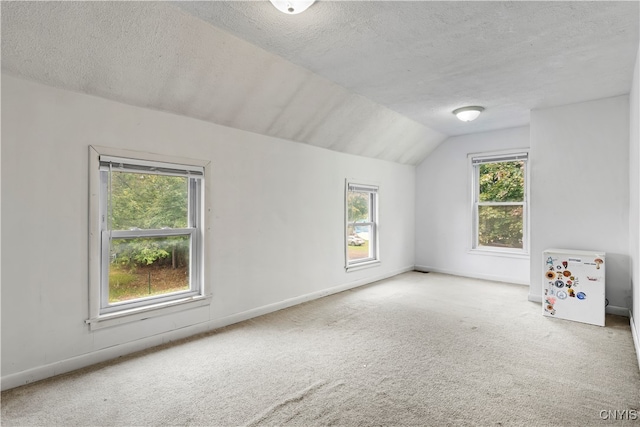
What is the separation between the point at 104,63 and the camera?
2359mm

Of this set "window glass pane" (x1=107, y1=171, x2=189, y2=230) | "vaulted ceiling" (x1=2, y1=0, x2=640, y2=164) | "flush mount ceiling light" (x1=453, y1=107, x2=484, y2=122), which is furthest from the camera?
"flush mount ceiling light" (x1=453, y1=107, x2=484, y2=122)

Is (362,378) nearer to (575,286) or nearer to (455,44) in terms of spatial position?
(455,44)

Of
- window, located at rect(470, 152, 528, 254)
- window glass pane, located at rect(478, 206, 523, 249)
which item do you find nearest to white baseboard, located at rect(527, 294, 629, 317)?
window, located at rect(470, 152, 528, 254)

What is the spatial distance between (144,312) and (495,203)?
17.1 ft

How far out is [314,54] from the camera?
2.82 m

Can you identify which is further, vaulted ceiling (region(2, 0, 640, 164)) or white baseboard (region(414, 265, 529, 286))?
white baseboard (region(414, 265, 529, 286))

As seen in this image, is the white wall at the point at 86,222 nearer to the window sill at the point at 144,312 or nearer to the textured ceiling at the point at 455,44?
the window sill at the point at 144,312

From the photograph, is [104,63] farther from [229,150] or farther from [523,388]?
[523,388]

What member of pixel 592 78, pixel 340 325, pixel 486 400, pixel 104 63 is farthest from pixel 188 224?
pixel 592 78

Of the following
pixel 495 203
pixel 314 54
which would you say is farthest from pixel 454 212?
pixel 314 54

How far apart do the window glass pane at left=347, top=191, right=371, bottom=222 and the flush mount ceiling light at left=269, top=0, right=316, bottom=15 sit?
3.07 meters

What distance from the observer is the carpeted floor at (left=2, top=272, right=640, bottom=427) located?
1945mm

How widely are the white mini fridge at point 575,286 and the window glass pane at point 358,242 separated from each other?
8.03 feet

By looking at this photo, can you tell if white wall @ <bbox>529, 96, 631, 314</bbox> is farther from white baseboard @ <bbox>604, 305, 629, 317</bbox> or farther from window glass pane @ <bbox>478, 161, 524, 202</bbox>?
window glass pane @ <bbox>478, 161, 524, 202</bbox>
